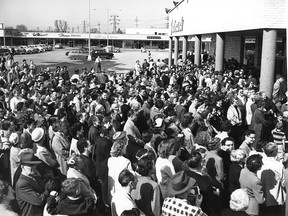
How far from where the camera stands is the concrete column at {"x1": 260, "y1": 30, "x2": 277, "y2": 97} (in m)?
12.3

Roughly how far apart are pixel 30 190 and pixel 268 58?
1026 cm

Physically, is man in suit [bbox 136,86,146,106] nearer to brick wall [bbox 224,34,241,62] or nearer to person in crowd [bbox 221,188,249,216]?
person in crowd [bbox 221,188,249,216]

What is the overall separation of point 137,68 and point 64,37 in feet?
266

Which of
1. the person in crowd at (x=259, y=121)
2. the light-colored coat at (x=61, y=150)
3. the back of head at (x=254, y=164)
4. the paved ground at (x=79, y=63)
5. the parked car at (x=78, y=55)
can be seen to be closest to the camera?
the back of head at (x=254, y=164)

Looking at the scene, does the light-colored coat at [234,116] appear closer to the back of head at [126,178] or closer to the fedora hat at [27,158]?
the back of head at [126,178]

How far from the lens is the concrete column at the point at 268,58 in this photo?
12.3 metres

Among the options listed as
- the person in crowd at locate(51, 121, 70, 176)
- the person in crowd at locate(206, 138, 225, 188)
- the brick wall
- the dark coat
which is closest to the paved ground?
the brick wall

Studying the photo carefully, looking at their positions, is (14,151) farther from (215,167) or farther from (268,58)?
(268,58)

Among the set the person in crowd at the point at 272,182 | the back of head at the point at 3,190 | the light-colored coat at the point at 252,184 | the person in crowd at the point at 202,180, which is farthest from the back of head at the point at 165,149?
the back of head at the point at 3,190

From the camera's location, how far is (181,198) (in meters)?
4.22

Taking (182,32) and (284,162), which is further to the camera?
(182,32)

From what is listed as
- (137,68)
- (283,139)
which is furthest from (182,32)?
(283,139)

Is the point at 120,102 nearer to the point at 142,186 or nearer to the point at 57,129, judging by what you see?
the point at 57,129

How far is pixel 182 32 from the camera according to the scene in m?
27.6
